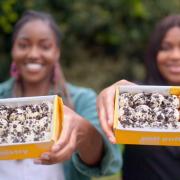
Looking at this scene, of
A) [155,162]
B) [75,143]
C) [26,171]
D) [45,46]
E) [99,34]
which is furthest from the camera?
[99,34]

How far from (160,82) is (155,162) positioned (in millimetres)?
352

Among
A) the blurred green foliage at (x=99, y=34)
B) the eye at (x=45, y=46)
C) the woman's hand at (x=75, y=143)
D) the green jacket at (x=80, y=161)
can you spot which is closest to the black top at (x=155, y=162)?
the green jacket at (x=80, y=161)

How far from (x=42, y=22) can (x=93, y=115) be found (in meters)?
0.49

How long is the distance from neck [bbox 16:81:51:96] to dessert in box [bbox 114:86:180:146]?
685mm

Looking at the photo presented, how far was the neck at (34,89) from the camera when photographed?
2.09 metres

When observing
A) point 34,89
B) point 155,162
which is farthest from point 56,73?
point 155,162

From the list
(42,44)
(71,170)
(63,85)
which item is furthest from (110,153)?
(42,44)

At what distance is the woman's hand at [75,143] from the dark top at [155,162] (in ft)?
0.94

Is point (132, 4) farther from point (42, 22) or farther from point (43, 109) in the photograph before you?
point (43, 109)

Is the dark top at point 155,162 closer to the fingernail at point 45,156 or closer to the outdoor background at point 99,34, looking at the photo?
the fingernail at point 45,156

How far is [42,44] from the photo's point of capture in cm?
210

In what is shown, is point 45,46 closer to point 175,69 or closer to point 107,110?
point 175,69

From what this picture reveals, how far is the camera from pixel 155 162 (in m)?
2.00

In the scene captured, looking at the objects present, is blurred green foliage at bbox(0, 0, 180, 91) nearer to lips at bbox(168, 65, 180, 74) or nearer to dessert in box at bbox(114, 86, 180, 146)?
lips at bbox(168, 65, 180, 74)
